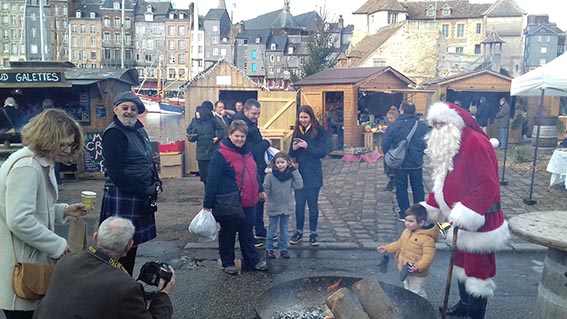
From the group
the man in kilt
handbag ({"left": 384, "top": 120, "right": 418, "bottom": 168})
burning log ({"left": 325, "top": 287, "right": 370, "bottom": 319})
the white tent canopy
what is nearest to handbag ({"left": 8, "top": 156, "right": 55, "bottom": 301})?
the man in kilt

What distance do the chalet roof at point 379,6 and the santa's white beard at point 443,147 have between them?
5204cm

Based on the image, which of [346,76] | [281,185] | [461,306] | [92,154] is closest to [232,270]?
[281,185]

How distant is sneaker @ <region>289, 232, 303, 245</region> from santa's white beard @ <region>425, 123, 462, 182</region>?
2.80 m

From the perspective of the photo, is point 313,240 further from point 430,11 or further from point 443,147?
point 430,11

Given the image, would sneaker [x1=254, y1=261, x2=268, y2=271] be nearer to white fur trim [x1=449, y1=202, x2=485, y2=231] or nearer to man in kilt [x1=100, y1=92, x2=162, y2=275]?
man in kilt [x1=100, y1=92, x2=162, y2=275]

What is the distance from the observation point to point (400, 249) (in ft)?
15.1

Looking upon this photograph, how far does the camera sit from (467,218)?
3.96 metres

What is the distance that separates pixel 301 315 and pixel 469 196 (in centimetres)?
174

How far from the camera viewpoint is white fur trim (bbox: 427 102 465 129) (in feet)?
13.9

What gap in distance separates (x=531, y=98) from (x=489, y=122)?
2153 millimetres

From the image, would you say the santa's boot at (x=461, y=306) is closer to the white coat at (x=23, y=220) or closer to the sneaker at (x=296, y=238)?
the sneaker at (x=296, y=238)

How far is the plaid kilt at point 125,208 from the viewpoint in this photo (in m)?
4.39

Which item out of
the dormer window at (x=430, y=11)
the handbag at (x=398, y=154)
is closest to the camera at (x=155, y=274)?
the handbag at (x=398, y=154)

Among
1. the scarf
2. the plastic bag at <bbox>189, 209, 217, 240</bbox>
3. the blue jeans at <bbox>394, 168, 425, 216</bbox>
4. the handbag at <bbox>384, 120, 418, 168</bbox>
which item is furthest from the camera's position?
the blue jeans at <bbox>394, 168, 425, 216</bbox>
